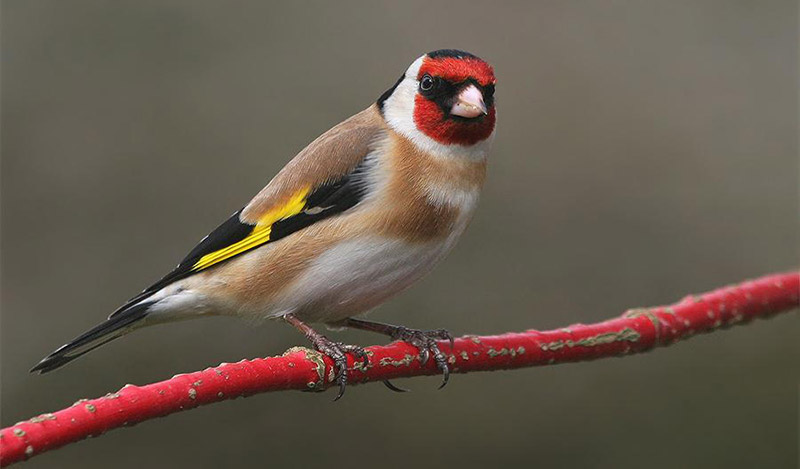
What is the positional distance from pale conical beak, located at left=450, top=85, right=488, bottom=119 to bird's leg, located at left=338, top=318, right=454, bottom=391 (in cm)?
48

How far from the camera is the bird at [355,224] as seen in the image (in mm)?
2617

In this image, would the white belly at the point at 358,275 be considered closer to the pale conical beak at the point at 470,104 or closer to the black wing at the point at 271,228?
the black wing at the point at 271,228

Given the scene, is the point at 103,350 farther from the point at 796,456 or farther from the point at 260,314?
the point at 796,456

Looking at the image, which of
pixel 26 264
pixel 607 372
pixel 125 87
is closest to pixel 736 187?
pixel 607 372

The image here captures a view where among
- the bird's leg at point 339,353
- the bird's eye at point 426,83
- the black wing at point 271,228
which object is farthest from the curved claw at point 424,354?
the bird's eye at point 426,83

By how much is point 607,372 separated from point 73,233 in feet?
6.80

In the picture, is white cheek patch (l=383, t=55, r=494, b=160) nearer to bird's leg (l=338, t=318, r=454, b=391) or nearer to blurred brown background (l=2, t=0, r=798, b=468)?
bird's leg (l=338, t=318, r=454, b=391)

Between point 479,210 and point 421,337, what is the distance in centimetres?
204

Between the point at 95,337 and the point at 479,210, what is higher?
the point at 95,337

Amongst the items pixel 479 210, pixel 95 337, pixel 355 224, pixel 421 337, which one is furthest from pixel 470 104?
pixel 479 210

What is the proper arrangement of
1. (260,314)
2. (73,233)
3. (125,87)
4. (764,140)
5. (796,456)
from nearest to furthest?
(260,314) → (796,456) → (73,233) → (125,87) → (764,140)

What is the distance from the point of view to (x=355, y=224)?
2623 mm

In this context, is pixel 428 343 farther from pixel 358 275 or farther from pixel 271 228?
pixel 271 228

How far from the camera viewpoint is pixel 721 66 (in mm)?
5492
